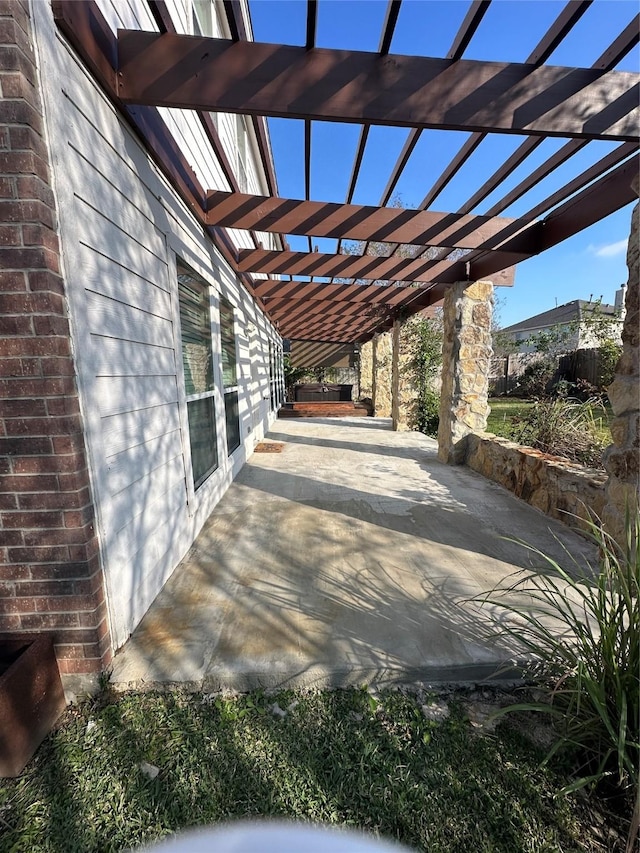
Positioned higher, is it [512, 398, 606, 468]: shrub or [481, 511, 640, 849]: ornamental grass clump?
[512, 398, 606, 468]: shrub

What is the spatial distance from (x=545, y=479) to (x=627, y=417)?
1.36 metres

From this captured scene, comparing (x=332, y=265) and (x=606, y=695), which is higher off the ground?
(x=332, y=265)

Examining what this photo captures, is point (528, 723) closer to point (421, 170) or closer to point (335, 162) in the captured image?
point (421, 170)

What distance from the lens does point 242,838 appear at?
3.09 ft

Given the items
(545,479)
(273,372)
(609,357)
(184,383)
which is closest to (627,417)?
(545,479)

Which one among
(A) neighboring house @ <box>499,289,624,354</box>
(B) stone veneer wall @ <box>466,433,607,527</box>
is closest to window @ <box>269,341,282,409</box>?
(B) stone veneer wall @ <box>466,433,607,527</box>

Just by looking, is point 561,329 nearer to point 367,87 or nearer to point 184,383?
point 367,87

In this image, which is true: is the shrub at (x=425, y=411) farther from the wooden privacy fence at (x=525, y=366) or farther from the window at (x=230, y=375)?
the wooden privacy fence at (x=525, y=366)

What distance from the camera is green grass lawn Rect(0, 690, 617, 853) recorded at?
105 centimetres

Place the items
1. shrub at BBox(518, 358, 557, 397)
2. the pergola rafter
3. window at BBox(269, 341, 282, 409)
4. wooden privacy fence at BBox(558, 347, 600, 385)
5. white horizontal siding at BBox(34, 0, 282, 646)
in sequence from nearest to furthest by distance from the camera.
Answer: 1. white horizontal siding at BBox(34, 0, 282, 646)
2. the pergola rafter
3. shrub at BBox(518, 358, 557, 397)
4. window at BBox(269, 341, 282, 409)
5. wooden privacy fence at BBox(558, 347, 600, 385)

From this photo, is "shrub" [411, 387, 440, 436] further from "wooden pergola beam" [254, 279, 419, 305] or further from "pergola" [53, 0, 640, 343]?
"pergola" [53, 0, 640, 343]

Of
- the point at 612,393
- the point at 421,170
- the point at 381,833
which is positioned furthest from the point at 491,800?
the point at 421,170

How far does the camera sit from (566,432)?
4.05 meters

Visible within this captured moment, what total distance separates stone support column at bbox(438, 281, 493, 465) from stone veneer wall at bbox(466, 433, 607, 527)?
46 cm
